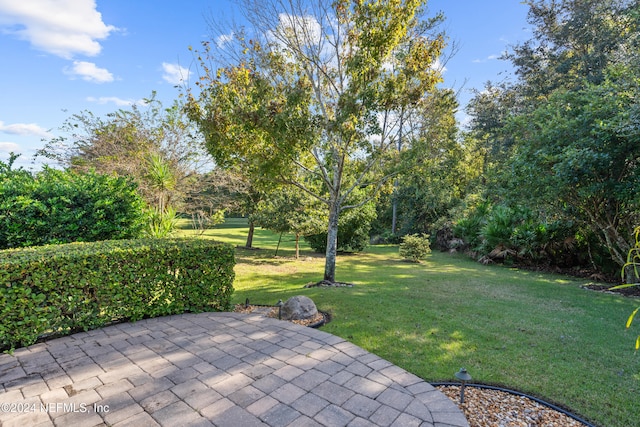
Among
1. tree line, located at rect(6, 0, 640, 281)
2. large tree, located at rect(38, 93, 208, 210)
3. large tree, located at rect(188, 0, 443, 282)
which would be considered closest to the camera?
large tree, located at rect(188, 0, 443, 282)

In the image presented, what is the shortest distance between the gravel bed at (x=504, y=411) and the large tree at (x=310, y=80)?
474cm

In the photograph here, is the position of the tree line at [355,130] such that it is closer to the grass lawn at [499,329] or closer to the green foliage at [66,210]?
the green foliage at [66,210]

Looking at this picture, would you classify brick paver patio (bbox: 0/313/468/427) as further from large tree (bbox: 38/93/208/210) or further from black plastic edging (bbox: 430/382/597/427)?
large tree (bbox: 38/93/208/210)

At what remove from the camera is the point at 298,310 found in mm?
4824

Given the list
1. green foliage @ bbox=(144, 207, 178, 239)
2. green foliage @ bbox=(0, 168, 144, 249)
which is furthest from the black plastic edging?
green foliage @ bbox=(0, 168, 144, 249)

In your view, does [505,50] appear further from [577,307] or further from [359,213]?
[577,307]

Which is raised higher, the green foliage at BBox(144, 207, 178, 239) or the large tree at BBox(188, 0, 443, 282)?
the large tree at BBox(188, 0, 443, 282)

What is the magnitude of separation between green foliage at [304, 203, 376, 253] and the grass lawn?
543cm

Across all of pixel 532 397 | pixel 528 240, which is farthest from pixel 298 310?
pixel 528 240

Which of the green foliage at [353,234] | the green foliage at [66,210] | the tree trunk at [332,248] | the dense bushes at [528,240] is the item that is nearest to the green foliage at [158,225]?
the green foliage at [66,210]

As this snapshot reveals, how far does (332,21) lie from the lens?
22.5 ft

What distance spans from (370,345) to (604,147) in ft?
22.4

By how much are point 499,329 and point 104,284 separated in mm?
5395

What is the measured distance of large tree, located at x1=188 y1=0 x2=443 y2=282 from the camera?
20.3 ft
